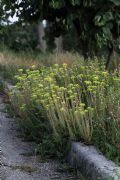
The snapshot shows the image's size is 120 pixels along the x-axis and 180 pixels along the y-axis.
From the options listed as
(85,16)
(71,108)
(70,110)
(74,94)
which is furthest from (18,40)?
(70,110)

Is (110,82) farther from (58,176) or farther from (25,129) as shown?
(58,176)

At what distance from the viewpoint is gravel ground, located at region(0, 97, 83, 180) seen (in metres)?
5.73

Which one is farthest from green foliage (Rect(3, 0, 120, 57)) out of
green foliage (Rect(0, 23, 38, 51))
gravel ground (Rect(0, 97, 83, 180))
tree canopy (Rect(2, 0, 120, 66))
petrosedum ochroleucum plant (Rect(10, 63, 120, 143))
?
green foliage (Rect(0, 23, 38, 51))

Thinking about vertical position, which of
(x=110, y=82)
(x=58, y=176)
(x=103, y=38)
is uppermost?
(x=103, y=38)

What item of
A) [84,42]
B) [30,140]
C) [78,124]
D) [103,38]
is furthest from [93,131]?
[84,42]

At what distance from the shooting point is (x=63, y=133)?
629 cm

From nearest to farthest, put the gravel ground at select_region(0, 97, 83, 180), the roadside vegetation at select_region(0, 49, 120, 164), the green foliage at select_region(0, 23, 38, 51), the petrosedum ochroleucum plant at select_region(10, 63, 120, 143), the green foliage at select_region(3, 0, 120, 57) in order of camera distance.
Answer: the gravel ground at select_region(0, 97, 83, 180), the roadside vegetation at select_region(0, 49, 120, 164), the petrosedum ochroleucum plant at select_region(10, 63, 120, 143), the green foliage at select_region(3, 0, 120, 57), the green foliage at select_region(0, 23, 38, 51)

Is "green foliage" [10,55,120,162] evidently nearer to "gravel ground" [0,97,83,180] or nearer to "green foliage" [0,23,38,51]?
"gravel ground" [0,97,83,180]

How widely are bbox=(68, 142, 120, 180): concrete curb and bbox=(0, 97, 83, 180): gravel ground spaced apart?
0.13m

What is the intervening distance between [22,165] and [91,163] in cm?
100

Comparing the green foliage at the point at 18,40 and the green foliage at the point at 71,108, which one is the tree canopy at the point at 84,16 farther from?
the green foliage at the point at 18,40

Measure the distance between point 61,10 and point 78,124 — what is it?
500 cm

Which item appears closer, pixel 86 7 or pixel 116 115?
pixel 116 115

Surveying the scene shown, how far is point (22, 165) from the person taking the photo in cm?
609
